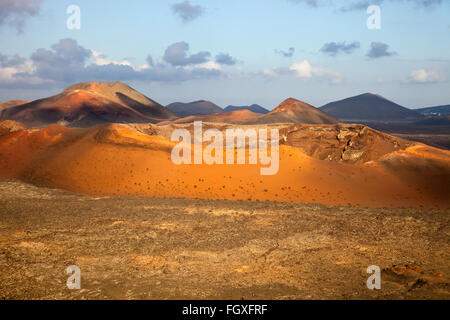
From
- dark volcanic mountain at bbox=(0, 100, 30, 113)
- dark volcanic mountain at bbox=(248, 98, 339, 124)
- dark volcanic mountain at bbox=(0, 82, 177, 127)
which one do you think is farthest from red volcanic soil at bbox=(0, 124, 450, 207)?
dark volcanic mountain at bbox=(0, 100, 30, 113)

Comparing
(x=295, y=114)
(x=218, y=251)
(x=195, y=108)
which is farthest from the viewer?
(x=195, y=108)

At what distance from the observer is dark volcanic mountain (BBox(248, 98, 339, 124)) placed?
67500 millimetres

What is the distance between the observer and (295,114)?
71.9 m

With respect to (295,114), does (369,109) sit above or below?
above

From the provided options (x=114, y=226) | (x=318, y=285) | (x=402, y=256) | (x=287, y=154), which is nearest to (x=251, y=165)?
(x=287, y=154)

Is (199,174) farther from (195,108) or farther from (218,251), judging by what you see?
(195,108)

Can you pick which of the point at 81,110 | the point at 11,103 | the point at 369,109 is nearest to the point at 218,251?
the point at 81,110

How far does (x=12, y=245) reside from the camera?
8.63m

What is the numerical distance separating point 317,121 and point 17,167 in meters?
60.1

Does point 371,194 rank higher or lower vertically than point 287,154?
lower

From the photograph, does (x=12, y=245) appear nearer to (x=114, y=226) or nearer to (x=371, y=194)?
(x=114, y=226)

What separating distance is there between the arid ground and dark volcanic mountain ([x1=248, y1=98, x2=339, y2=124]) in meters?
54.0

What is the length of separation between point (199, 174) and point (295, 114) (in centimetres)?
5560

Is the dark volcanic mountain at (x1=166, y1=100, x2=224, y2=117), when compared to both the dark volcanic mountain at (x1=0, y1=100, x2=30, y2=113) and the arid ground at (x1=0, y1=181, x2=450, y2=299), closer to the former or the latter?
the dark volcanic mountain at (x1=0, y1=100, x2=30, y2=113)
